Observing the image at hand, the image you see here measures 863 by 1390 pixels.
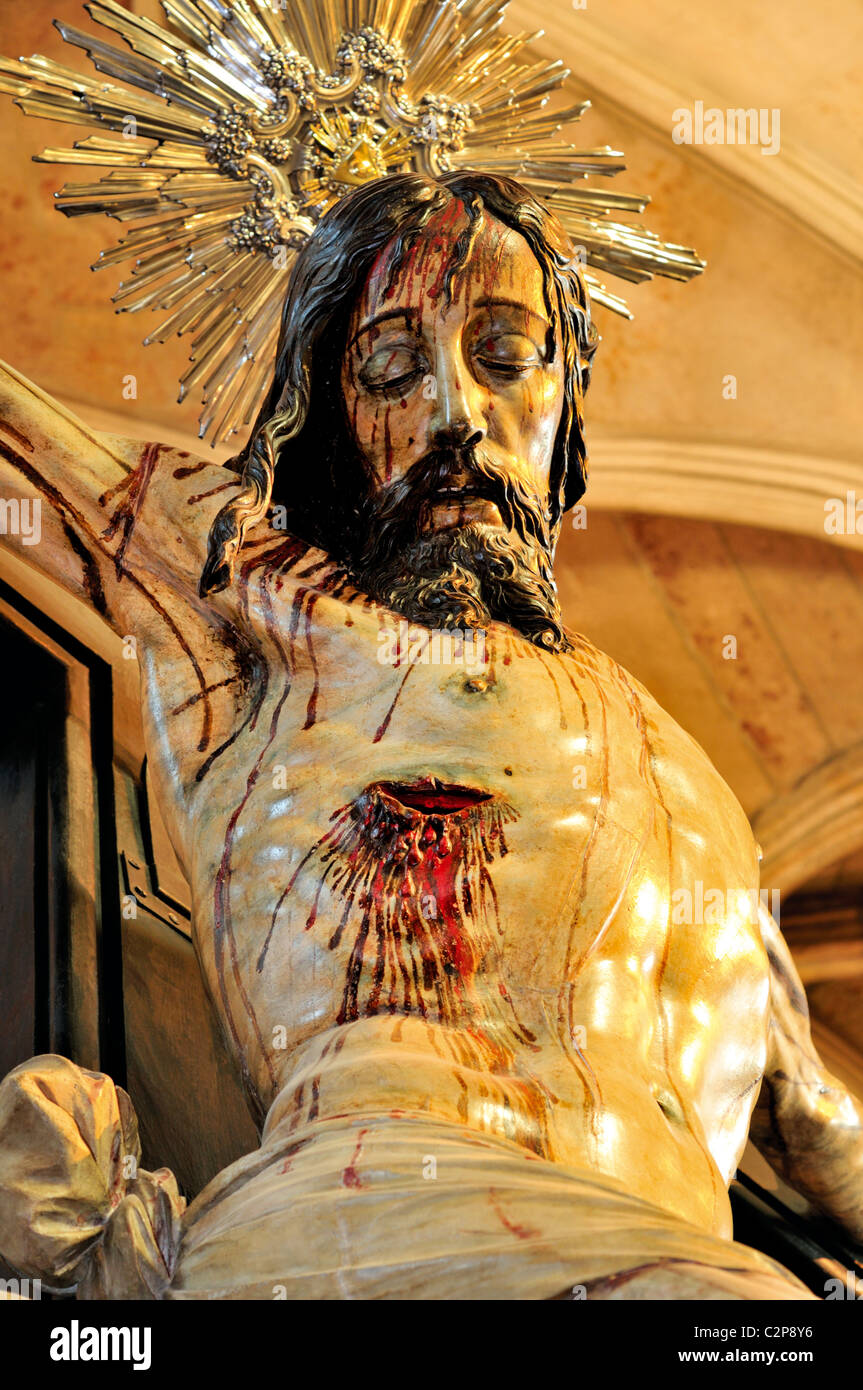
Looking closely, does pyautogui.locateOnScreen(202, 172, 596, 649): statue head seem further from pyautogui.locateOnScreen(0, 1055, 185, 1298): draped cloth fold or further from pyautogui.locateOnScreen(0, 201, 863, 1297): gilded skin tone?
pyautogui.locateOnScreen(0, 1055, 185, 1298): draped cloth fold

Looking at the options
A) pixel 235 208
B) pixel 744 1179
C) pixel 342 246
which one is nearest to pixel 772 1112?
pixel 744 1179

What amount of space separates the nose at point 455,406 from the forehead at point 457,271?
0.07 metres

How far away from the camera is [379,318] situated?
2.82 metres

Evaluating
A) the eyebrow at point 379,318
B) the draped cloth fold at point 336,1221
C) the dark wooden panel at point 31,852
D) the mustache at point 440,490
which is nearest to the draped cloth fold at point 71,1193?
the draped cloth fold at point 336,1221

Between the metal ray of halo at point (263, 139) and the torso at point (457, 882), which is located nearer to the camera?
the torso at point (457, 882)

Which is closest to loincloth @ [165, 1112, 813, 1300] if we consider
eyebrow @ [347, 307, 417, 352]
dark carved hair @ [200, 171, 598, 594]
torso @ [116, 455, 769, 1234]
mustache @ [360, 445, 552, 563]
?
torso @ [116, 455, 769, 1234]

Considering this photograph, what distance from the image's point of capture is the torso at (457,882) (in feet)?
7.14

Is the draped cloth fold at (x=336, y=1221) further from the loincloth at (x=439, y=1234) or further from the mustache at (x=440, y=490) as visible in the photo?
the mustache at (x=440, y=490)

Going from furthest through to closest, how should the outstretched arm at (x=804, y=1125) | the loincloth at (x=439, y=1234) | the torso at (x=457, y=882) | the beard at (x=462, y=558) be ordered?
1. the outstretched arm at (x=804, y=1125)
2. the beard at (x=462, y=558)
3. the torso at (x=457, y=882)
4. the loincloth at (x=439, y=1234)

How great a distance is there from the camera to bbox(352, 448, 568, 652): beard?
2.63m

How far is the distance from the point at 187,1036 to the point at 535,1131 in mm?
1161

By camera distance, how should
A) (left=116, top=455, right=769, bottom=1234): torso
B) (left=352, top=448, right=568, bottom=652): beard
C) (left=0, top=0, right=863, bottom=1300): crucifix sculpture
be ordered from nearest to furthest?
(left=0, top=0, right=863, bottom=1300): crucifix sculpture
(left=116, top=455, right=769, bottom=1234): torso
(left=352, top=448, right=568, bottom=652): beard

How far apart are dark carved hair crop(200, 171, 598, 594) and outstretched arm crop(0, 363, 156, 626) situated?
21 cm

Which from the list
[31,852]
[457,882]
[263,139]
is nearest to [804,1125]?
[457,882]
